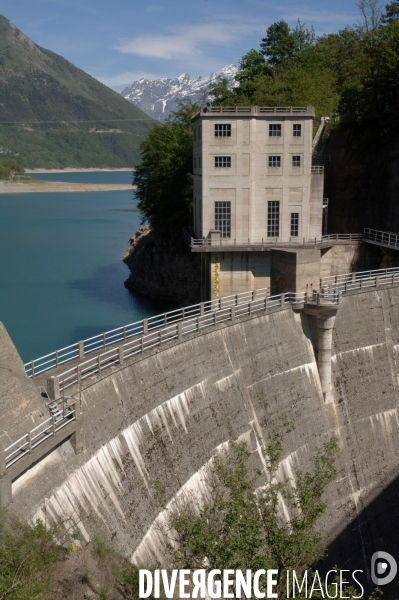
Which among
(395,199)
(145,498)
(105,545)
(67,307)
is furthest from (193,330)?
(67,307)

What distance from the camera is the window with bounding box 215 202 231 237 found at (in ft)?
132

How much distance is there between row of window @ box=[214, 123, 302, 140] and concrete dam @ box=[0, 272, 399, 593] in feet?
36.9

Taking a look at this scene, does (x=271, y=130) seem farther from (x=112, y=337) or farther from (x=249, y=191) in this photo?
(x=112, y=337)

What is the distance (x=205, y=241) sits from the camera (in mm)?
40375

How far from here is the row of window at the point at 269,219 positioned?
40.3 m

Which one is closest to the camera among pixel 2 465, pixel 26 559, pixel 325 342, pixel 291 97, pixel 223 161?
pixel 26 559

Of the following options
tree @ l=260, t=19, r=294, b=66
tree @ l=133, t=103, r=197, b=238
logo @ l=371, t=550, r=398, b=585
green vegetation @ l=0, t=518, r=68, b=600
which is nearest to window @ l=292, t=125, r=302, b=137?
tree @ l=133, t=103, r=197, b=238

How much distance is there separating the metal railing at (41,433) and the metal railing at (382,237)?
29139 mm

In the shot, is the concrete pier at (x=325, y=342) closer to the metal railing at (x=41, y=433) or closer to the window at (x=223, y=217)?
the window at (x=223, y=217)

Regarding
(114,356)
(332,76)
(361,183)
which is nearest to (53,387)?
(114,356)

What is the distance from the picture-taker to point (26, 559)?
554 inches

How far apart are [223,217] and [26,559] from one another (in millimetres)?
29131

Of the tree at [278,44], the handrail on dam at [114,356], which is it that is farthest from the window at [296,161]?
the tree at [278,44]

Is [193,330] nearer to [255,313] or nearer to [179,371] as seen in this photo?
[179,371]
